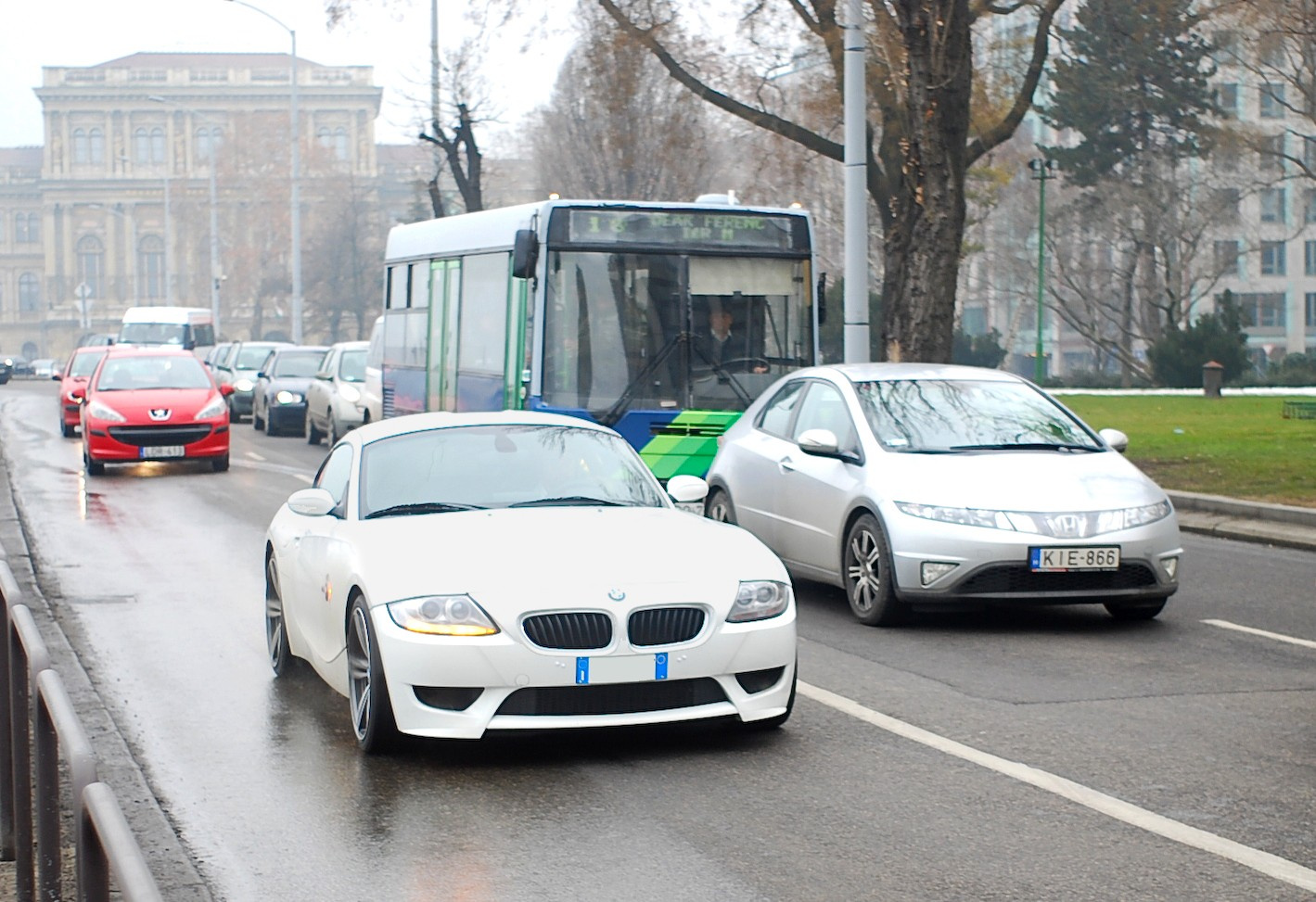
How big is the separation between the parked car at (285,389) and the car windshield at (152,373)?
7.05 metres

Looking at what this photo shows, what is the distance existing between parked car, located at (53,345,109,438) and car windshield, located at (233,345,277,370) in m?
4.29

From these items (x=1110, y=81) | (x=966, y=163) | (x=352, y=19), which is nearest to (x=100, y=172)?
(x=1110, y=81)

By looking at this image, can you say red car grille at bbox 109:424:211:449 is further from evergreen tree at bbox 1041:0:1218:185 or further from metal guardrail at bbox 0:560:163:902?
evergreen tree at bbox 1041:0:1218:185

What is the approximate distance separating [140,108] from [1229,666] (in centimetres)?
14073

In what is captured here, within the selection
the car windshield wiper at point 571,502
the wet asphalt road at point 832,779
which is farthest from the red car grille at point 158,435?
the car windshield wiper at point 571,502

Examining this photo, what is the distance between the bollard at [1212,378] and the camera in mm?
40688

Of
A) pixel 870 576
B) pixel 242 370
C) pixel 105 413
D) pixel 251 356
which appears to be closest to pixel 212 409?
pixel 105 413

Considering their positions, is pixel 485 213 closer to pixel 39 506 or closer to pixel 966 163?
pixel 39 506

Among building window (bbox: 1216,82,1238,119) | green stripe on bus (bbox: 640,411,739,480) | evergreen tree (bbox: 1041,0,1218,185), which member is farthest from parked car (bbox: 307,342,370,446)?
building window (bbox: 1216,82,1238,119)

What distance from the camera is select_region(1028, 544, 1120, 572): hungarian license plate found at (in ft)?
33.9

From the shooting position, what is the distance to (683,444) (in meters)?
15.8

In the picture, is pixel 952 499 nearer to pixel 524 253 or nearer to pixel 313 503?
pixel 313 503

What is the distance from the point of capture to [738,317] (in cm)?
1641

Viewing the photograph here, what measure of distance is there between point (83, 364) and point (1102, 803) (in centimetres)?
3304
